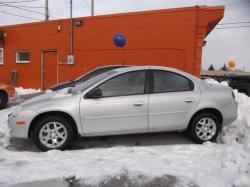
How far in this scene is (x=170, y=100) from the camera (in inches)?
201

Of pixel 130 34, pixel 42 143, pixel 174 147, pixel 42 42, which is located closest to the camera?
pixel 42 143

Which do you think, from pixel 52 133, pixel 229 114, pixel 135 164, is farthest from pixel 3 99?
pixel 229 114

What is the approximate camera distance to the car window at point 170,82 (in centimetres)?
521

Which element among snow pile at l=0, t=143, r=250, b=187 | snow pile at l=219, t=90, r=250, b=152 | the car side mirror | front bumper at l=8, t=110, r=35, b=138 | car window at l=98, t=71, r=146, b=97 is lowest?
snow pile at l=0, t=143, r=250, b=187

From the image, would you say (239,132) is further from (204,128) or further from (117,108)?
(117,108)

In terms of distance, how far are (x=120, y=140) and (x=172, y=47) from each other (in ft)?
23.1

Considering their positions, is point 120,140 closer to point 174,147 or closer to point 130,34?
point 174,147

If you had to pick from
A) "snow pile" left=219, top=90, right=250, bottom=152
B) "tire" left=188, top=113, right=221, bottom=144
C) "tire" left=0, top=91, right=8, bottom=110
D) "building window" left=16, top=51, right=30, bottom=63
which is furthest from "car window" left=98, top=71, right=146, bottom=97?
"building window" left=16, top=51, right=30, bottom=63

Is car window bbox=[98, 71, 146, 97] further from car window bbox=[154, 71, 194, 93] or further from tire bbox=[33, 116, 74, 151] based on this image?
tire bbox=[33, 116, 74, 151]

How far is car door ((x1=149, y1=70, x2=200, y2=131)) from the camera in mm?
5074

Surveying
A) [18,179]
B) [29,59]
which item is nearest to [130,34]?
[29,59]

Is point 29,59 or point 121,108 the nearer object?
point 121,108

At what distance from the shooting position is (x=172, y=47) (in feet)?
38.1

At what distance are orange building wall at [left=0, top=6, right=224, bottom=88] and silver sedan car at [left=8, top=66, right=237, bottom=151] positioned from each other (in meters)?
6.14
